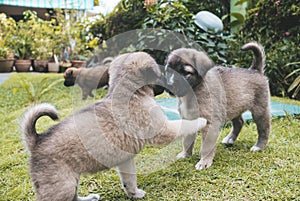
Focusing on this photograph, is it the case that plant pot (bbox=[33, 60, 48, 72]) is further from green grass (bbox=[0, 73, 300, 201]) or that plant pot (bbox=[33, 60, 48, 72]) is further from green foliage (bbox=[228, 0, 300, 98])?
green grass (bbox=[0, 73, 300, 201])

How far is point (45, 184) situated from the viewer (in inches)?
91.0

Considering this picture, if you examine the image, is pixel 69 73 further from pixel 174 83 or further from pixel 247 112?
pixel 174 83

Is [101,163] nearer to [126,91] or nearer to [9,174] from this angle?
[126,91]

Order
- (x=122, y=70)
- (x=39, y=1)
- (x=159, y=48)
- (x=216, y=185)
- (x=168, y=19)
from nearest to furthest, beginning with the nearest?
(x=122, y=70) < (x=216, y=185) < (x=159, y=48) < (x=168, y=19) < (x=39, y=1)

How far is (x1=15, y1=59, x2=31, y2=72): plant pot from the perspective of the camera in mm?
13453

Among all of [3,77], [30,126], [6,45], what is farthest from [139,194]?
[6,45]

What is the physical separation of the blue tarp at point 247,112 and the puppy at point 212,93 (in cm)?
15

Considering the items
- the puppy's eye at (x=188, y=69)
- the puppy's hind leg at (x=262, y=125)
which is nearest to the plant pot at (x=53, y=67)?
the puppy's hind leg at (x=262, y=125)

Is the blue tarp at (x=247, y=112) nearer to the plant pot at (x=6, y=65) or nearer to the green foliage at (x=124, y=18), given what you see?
the green foliage at (x=124, y=18)

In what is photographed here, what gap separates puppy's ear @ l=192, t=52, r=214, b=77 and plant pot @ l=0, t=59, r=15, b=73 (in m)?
11.4

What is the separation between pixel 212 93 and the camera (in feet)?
12.0

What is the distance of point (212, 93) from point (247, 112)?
253 cm

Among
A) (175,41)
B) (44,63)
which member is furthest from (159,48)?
(44,63)

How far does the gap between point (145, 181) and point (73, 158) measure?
3.92 ft
